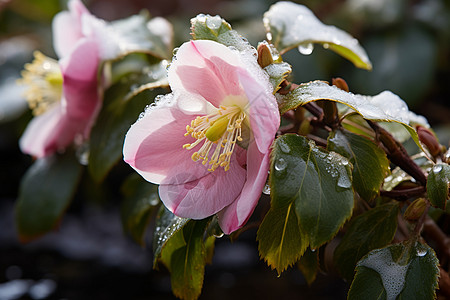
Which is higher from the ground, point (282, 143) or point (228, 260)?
point (282, 143)

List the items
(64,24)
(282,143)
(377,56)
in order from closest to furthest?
1. (282,143)
2. (64,24)
3. (377,56)

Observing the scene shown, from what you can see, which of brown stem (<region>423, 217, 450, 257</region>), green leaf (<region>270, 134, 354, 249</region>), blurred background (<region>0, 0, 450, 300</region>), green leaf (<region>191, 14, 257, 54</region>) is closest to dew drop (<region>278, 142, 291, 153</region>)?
green leaf (<region>270, 134, 354, 249</region>)

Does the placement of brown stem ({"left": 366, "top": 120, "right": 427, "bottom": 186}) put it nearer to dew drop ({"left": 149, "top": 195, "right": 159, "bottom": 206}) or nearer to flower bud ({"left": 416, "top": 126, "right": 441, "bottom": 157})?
flower bud ({"left": 416, "top": 126, "right": 441, "bottom": 157})

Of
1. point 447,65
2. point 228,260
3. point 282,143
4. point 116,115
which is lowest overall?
point 228,260

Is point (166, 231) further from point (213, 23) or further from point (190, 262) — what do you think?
point (213, 23)

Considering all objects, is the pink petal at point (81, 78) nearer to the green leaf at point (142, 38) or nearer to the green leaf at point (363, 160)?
the green leaf at point (142, 38)

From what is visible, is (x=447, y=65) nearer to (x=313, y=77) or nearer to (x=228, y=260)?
(x=313, y=77)

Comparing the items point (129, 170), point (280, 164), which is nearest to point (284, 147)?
point (280, 164)

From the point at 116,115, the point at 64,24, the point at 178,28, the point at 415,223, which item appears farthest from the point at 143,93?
the point at 178,28
